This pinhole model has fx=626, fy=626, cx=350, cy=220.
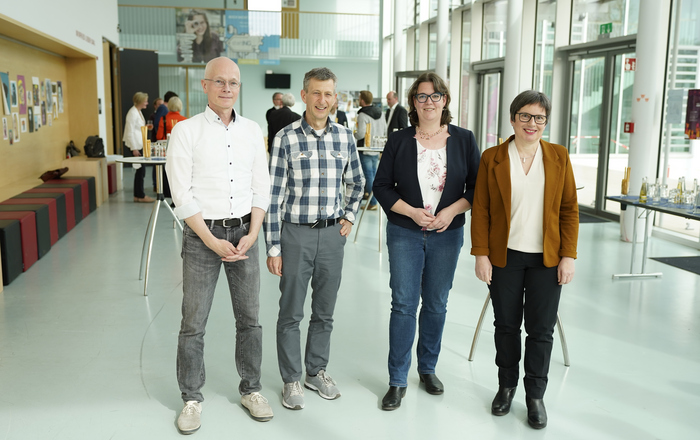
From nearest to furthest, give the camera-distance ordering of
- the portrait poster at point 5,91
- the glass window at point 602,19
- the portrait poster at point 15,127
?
1. the portrait poster at point 5,91
2. the portrait poster at point 15,127
3. the glass window at point 602,19

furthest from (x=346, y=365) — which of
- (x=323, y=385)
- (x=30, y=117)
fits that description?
(x=30, y=117)

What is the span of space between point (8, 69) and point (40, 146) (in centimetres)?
163

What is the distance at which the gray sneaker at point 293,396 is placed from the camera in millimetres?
3033

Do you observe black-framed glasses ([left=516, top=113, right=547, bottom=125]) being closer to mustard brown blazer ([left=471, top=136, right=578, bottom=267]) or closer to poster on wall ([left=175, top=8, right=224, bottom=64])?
mustard brown blazer ([left=471, top=136, right=578, bottom=267])

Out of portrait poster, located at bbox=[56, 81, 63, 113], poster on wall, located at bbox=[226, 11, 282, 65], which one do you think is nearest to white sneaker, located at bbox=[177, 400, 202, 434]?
portrait poster, located at bbox=[56, 81, 63, 113]

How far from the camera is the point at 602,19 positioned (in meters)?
8.55

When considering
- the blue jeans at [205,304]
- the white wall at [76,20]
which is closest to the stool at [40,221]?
the white wall at [76,20]

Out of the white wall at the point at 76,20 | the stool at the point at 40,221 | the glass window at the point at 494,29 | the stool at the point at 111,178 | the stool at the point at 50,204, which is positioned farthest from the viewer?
the glass window at the point at 494,29

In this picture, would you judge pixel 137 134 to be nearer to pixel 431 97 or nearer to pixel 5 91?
→ pixel 5 91

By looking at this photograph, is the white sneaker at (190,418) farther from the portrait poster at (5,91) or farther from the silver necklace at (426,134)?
the portrait poster at (5,91)

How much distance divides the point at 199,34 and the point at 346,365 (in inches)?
635

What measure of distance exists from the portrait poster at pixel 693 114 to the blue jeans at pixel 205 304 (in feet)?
18.3

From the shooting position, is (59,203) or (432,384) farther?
(59,203)

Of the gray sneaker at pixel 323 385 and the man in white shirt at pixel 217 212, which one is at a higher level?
the man in white shirt at pixel 217 212
